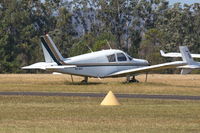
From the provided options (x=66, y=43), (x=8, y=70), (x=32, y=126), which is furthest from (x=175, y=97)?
(x=66, y=43)

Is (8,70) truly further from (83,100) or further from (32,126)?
(32,126)

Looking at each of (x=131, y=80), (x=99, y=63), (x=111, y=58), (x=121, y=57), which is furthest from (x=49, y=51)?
(x=131, y=80)

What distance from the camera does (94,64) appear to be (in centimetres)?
4566

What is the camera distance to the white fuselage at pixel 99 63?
44625 mm

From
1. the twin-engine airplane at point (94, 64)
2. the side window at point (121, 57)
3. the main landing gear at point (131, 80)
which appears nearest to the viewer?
the twin-engine airplane at point (94, 64)

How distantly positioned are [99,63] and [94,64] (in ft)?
1.56

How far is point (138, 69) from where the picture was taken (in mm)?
46156

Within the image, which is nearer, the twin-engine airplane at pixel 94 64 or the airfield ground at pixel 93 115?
the airfield ground at pixel 93 115

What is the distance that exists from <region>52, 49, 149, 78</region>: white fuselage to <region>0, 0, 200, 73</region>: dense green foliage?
3861 cm

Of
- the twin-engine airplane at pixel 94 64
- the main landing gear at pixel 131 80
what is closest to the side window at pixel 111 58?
the twin-engine airplane at pixel 94 64

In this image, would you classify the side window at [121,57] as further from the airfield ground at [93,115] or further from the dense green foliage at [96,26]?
the dense green foliage at [96,26]

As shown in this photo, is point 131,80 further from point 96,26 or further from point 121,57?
point 96,26

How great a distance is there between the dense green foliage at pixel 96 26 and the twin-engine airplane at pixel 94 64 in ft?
127

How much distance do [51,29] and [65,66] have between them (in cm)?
6086
